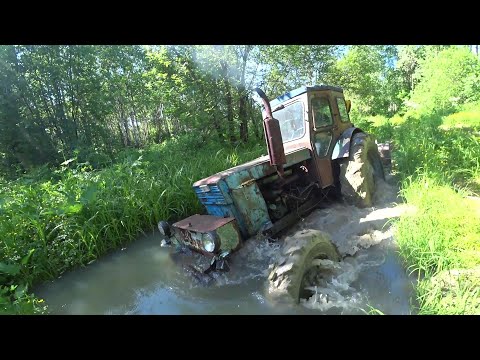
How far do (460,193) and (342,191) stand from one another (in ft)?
4.74

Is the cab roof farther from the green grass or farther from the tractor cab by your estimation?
the green grass

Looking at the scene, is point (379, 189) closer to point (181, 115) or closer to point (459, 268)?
point (459, 268)

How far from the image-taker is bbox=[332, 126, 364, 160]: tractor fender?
459 centimetres

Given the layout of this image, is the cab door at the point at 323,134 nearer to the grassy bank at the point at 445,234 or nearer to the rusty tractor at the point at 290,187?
the rusty tractor at the point at 290,187

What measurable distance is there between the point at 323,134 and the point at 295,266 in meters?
2.67

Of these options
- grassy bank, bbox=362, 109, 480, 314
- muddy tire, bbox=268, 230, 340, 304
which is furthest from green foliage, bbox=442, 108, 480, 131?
muddy tire, bbox=268, 230, 340, 304

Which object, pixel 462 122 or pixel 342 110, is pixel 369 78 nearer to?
pixel 462 122

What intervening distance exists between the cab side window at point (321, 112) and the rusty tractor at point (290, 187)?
0.02m

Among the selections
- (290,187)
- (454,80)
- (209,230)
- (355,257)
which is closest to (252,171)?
(290,187)

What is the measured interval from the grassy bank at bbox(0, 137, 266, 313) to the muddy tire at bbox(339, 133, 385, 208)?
2.72 m

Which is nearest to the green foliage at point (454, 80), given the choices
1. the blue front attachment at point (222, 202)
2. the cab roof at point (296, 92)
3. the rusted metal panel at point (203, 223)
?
the cab roof at point (296, 92)

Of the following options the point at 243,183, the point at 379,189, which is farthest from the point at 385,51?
the point at 243,183

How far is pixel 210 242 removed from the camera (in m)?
3.11

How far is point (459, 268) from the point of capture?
102 inches
